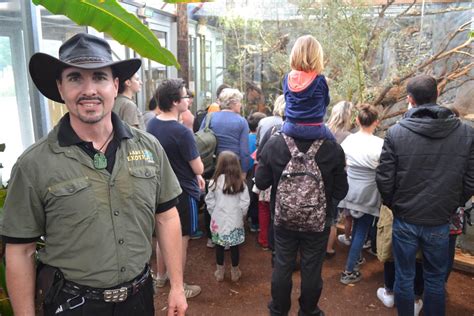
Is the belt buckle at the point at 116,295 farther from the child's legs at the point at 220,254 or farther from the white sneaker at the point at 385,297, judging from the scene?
the white sneaker at the point at 385,297

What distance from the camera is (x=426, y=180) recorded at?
254 centimetres

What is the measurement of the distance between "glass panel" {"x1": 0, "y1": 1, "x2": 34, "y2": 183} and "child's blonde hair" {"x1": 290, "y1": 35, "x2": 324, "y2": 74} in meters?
2.13

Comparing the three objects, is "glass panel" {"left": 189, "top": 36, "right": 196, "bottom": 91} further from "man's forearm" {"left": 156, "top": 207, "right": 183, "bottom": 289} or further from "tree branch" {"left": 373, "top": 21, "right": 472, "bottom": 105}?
"man's forearm" {"left": 156, "top": 207, "right": 183, "bottom": 289}

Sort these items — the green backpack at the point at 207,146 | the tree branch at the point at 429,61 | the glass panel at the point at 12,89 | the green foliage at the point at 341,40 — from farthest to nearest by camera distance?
1. the green foliage at the point at 341,40
2. the tree branch at the point at 429,61
3. the green backpack at the point at 207,146
4. the glass panel at the point at 12,89

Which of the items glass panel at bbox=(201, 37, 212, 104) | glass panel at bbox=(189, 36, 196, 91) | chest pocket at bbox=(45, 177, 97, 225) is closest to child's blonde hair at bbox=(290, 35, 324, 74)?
chest pocket at bbox=(45, 177, 97, 225)

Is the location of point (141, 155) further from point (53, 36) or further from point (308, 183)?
point (53, 36)

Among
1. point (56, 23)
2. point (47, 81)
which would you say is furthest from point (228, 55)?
point (47, 81)

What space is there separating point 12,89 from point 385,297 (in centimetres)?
344

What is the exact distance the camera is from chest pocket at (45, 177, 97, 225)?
149 cm

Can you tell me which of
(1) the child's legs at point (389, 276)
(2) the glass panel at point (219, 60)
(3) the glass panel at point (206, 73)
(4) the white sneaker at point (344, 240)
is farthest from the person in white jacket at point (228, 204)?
(2) the glass panel at point (219, 60)

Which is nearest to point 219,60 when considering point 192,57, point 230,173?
point 192,57

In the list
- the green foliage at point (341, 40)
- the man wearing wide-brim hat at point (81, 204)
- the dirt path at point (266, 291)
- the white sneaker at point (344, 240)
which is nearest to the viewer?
the man wearing wide-brim hat at point (81, 204)

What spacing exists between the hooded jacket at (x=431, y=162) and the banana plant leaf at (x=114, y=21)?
1.59 m

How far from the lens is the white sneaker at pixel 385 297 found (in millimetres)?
3234
